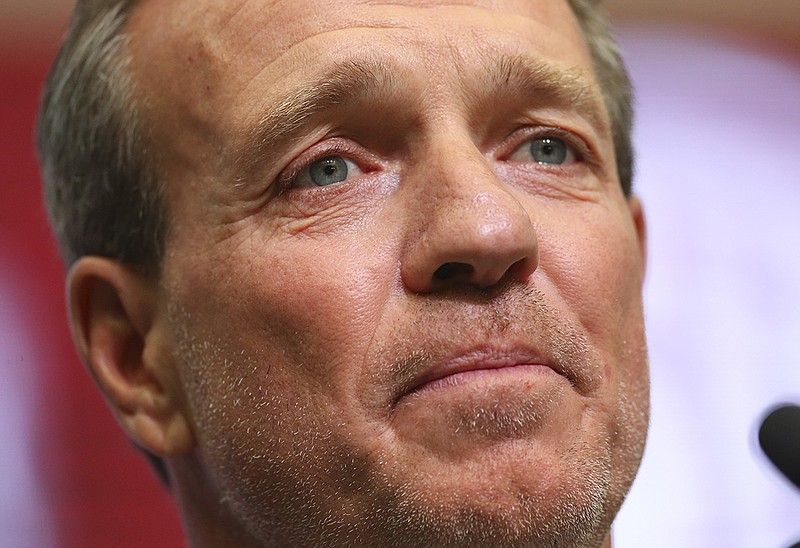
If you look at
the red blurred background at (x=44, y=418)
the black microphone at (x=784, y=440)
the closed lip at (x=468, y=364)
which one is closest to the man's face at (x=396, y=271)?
the closed lip at (x=468, y=364)

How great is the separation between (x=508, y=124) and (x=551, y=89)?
0.29 ft

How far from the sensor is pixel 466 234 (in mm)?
1219

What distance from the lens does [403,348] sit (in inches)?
48.0

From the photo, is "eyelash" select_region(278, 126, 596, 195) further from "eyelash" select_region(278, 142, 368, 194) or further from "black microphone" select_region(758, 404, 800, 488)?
"black microphone" select_region(758, 404, 800, 488)

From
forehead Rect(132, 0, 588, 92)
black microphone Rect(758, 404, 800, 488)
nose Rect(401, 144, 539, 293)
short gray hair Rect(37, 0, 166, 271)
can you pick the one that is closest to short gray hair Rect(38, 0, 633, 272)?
short gray hair Rect(37, 0, 166, 271)

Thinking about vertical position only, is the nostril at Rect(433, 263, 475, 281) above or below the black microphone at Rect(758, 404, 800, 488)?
above

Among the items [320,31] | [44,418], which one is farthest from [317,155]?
[44,418]

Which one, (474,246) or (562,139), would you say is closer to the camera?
(474,246)

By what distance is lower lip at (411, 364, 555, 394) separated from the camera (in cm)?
120

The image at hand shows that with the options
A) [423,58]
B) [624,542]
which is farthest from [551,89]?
[624,542]

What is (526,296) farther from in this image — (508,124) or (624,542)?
(624,542)

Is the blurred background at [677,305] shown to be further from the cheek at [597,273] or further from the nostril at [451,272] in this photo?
the nostril at [451,272]

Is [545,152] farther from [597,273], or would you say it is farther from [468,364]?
[468,364]

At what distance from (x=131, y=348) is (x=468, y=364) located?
25.8 inches
